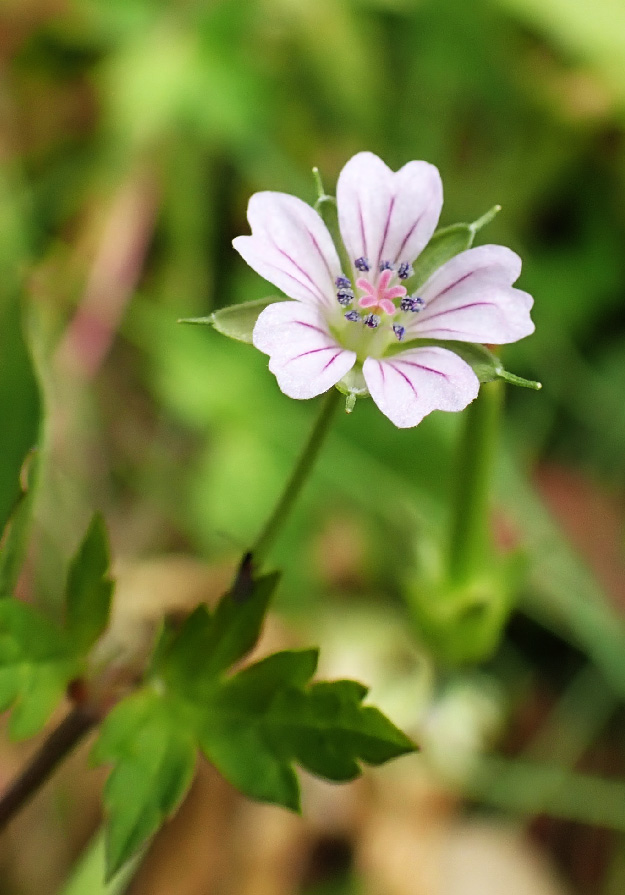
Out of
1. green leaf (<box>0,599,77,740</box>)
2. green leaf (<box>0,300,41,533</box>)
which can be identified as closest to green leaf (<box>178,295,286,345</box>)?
green leaf (<box>0,300,41,533</box>)

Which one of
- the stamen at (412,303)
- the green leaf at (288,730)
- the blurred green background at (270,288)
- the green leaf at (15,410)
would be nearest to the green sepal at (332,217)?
the stamen at (412,303)

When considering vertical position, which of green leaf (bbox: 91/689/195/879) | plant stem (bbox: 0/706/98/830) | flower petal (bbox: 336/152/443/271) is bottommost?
plant stem (bbox: 0/706/98/830)

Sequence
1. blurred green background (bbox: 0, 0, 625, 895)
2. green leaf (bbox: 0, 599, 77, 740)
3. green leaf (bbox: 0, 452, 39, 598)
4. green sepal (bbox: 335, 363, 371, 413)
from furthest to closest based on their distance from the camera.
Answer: blurred green background (bbox: 0, 0, 625, 895) < green leaf (bbox: 0, 452, 39, 598) < green leaf (bbox: 0, 599, 77, 740) < green sepal (bbox: 335, 363, 371, 413)

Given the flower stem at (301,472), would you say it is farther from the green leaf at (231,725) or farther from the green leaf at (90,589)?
the green leaf at (90,589)

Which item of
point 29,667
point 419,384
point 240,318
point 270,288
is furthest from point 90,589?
point 270,288

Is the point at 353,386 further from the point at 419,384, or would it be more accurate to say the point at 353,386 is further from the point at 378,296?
the point at 378,296

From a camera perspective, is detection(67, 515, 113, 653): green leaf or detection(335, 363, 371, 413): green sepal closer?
detection(335, 363, 371, 413): green sepal

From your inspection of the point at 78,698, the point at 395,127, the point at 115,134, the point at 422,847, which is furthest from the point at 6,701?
the point at 395,127

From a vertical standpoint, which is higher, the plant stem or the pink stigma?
the pink stigma

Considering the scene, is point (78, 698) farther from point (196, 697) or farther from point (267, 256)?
point (267, 256)

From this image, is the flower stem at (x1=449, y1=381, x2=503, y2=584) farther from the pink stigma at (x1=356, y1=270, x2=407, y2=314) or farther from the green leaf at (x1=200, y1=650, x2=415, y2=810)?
the green leaf at (x1=200, y1=650, x2=415, y2=810)
